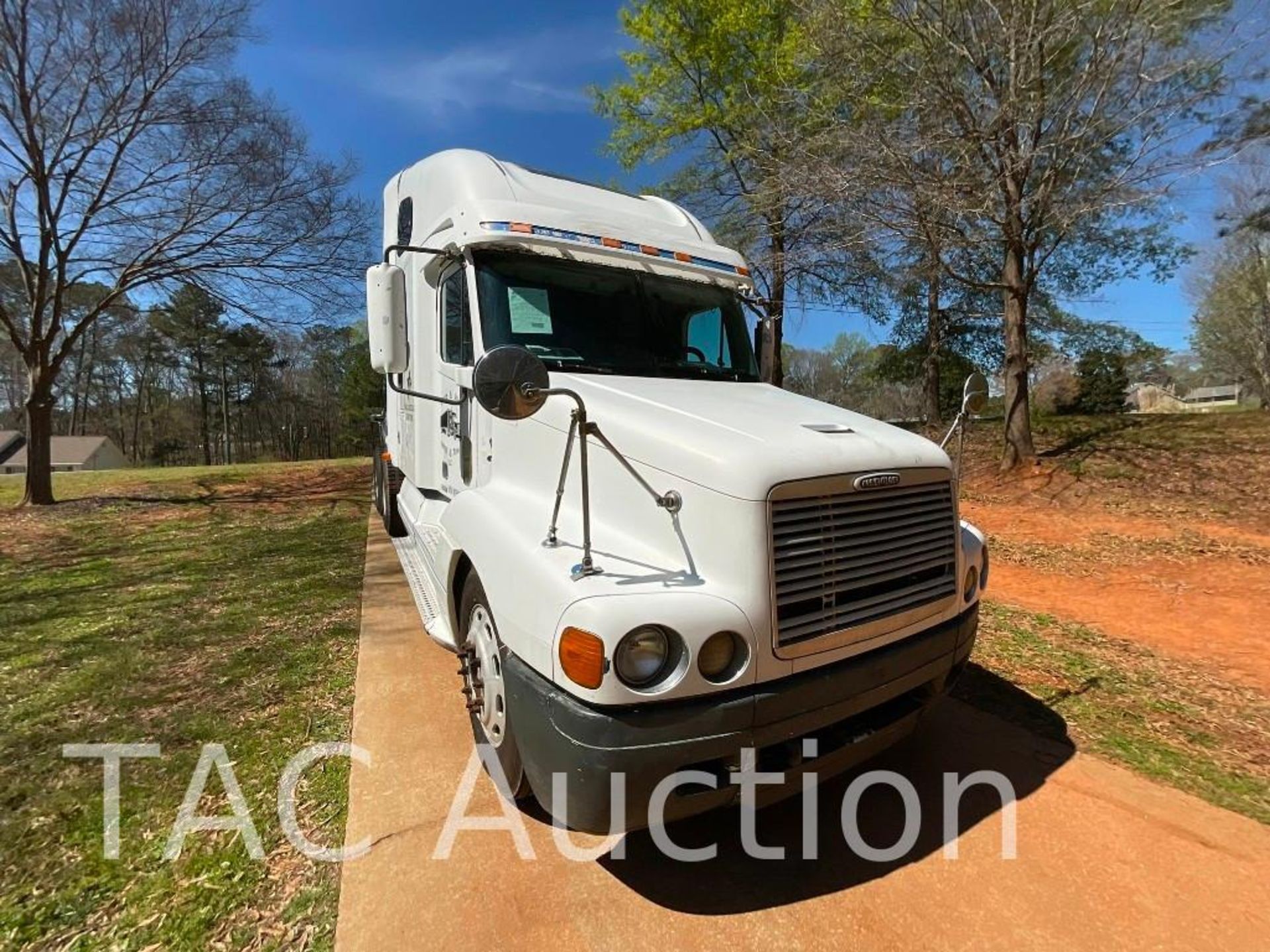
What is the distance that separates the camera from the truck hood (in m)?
2.32

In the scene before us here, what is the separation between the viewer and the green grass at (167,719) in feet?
7.47

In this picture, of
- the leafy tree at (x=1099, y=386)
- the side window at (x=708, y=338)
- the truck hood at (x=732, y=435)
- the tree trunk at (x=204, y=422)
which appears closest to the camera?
the truck hood at (x=732, y=435)

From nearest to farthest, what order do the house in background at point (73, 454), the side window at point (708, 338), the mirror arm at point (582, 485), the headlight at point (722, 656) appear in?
the headlight at point (722, 656) → the mirror arm at point (582, 485) → the side window at point (708, 338) → the house in background at point (73, 454)

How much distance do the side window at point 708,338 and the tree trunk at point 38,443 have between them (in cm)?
1383

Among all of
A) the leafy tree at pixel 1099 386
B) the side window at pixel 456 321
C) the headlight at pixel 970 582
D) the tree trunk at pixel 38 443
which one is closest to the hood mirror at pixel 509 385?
the side window at pixel 456 321

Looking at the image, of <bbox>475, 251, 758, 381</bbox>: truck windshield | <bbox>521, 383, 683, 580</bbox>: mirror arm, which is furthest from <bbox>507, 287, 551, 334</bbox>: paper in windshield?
<bbox>521, 383, 683, 580</bbox>: mirror arm

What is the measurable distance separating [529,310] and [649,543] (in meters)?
1.76

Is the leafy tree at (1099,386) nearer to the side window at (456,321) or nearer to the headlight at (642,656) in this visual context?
the side window at (456,321)

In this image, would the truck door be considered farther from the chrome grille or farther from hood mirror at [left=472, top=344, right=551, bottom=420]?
the chrome grille

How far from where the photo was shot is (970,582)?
3016 millimetres

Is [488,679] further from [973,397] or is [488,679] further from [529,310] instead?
[973,397]

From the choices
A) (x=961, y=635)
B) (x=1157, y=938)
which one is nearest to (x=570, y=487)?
(x=961, y=635)

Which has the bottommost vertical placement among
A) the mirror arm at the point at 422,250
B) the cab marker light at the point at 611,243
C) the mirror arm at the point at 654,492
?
the mirror arm at the point at 654,492

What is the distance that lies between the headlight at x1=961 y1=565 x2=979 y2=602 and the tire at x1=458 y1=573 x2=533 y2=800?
2085 millimetres
